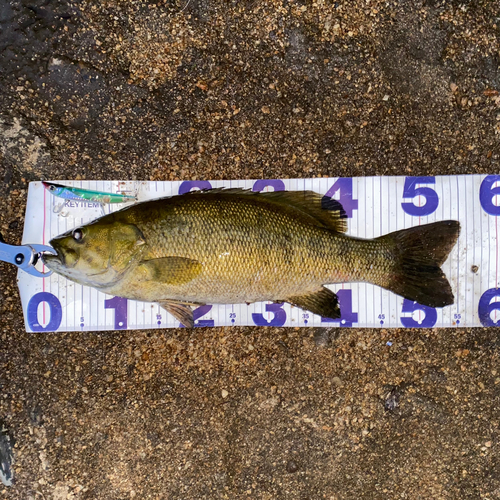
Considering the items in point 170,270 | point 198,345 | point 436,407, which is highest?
point 170,270

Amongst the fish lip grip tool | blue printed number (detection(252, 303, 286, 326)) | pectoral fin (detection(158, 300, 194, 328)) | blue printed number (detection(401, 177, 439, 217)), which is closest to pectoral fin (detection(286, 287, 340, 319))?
blue printed number (detection(252, 303, 286, 326))

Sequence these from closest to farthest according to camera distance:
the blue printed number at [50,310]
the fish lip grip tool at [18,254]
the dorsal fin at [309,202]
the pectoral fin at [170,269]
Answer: the pectoral fin at [170,269], the dorsal fin at [309,202], the fish lip grip tool at [18,254], the blue printed number at [50,310]

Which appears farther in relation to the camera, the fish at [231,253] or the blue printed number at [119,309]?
the blue printed number at [119,309]

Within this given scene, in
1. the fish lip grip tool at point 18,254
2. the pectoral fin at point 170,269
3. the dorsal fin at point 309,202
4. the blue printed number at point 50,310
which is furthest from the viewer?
the blue printed number at point 50,310

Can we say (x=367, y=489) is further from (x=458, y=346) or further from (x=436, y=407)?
(x=458, y=346)

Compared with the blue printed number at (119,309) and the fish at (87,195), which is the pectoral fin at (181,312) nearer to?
the blue printed number at (119,309)

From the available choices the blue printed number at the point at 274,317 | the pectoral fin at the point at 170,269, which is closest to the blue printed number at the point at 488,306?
the blue printed number at the point at 274,317

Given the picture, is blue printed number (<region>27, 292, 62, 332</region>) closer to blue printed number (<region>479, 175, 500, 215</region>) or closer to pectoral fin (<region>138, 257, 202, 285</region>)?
pectoral fin (<region>138, 257, 202, 285</region>)

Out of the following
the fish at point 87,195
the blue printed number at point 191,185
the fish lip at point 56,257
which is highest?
the blue printed number at point 191,185

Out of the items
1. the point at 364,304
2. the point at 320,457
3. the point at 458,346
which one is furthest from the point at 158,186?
the point at 458,346
